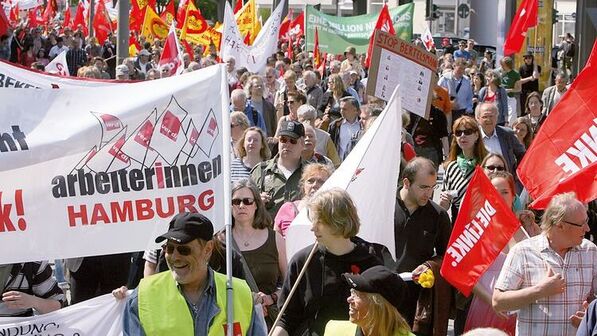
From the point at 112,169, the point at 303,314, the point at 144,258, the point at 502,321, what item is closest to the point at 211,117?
the point at 112,169

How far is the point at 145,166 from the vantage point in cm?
592

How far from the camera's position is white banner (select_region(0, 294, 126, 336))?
6227 millimetres

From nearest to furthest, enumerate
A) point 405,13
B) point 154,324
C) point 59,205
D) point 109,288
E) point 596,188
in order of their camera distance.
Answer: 1. point 154,324
2. point 59,205
3. point 596,188
4. point 109,288
5. point 405,13

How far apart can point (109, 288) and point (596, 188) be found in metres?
2.73

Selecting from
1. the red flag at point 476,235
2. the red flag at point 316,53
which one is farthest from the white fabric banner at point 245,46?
→ the red flag at point 476,235

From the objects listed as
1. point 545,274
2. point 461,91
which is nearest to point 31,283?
point 545,274

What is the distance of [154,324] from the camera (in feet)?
16.7

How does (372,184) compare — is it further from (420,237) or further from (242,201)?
(242,201)

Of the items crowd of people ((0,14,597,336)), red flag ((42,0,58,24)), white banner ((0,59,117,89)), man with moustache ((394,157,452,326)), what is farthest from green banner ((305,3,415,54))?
red flag ((42,0,58,24))

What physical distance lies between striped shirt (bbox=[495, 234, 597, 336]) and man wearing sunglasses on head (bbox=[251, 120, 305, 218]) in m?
3.09

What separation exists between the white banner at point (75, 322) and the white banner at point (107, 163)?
19.6 inches

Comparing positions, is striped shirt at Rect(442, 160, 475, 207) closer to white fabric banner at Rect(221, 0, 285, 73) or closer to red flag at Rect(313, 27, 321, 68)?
white fabric banner at Rect(221, 0, 285, 73)

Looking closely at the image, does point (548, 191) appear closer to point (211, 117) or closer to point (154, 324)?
point (211, 117)

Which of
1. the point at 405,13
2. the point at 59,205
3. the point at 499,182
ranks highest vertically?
the point at 59,205
